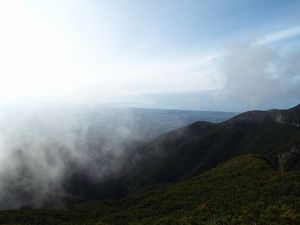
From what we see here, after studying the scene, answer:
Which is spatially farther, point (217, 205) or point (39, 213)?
point (39, 213)

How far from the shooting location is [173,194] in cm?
7838

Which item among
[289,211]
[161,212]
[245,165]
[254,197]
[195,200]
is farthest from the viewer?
[245,165]

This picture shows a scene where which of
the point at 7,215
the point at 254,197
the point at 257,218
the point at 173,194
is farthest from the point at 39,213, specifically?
the point at 257,218

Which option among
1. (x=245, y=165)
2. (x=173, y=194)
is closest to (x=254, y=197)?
(x=173, y=194)

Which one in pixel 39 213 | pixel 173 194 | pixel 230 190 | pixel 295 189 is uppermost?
pixel 295 189

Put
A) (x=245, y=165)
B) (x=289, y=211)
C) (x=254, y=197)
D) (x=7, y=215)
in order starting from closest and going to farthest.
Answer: (x=289, y=211)
(x=254, y=197)
(x=7, y=215)
(x=245, y=165)

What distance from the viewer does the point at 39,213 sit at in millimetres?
77438

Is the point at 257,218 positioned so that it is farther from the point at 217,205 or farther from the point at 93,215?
the point at 93,215

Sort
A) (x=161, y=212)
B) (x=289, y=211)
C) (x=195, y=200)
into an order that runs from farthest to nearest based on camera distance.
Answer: (x=195, y=200) < (x=161, y=212) < (x=289, y=211)

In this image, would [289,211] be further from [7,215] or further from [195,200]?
[7,215]

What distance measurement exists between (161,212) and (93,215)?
23.2m

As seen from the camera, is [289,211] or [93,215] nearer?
[289,211]

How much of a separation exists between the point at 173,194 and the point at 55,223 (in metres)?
29.9

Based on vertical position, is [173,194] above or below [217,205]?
below
